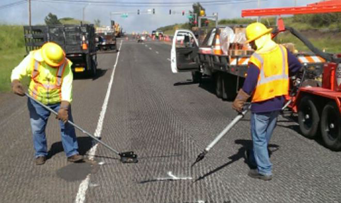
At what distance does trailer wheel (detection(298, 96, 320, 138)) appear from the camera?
19.3ft

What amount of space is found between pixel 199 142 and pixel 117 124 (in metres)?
2.01

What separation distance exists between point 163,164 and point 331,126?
→ 265 cm

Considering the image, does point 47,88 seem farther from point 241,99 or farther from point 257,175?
point 257,175

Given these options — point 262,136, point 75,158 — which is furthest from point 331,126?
point 75,158

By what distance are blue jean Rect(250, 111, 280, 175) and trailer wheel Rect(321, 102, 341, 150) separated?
143 centimetres

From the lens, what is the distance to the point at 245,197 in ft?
13.3

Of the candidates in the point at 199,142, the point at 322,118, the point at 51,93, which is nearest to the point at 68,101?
the point at 51,93

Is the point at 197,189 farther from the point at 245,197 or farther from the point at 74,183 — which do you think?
the point at 74,183

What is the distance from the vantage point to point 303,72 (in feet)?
20.4

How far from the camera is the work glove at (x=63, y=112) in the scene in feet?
15.4

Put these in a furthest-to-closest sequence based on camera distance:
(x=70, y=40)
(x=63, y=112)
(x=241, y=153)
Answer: (x=70, y=40) → (x=241, y=153) → (x=63, y=112)

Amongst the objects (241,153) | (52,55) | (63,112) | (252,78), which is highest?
(52,55)

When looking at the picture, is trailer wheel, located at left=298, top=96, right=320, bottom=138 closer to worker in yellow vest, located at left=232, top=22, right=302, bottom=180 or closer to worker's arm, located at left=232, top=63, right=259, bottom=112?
worker in yellow vest, located at left=232, top=22, right=302, bottom=180

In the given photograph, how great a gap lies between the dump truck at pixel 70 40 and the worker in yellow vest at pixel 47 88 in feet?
32.8
